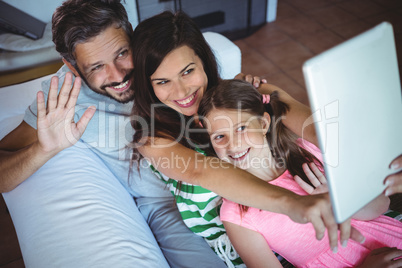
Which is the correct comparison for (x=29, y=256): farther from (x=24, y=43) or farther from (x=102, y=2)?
(x=24, y=43)

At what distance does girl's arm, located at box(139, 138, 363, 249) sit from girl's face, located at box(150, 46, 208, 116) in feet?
0.51

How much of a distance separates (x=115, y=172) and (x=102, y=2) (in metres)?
0.63

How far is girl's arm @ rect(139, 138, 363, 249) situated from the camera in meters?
0.64

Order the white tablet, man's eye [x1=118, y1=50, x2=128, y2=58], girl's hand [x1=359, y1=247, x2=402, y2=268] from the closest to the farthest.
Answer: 1. the white tablet
2. girl's hand [x1=359, y1=247, x2=402, y2=268]
3. man's eye [x1=118, y1=50, x2=128, y2=58]

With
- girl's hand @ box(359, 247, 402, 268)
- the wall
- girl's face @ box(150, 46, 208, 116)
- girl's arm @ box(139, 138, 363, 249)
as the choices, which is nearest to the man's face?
girl's face @ box(150, 46, 208, 116)

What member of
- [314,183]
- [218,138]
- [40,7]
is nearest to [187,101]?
[218,138]

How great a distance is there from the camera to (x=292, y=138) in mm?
1202

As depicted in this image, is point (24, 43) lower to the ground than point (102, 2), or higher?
lower

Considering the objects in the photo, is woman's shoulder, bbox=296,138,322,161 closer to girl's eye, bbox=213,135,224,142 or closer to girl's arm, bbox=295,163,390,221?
girl's arm, bbox=295,163,390,221

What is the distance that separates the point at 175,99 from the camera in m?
1.19

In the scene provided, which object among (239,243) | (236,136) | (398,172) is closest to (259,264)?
(239,243)

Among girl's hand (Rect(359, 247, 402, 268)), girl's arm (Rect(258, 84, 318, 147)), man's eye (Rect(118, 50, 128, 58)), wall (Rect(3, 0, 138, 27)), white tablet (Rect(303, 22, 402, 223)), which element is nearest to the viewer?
white tablet (Rect(303, 22, 402, 223))

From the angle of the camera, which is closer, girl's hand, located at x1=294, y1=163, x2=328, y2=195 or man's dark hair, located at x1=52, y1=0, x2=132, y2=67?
girl's hand, located at x1=294, y1=163, x2=328, y2=195

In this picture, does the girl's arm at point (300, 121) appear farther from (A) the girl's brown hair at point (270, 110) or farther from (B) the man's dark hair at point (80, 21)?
(B) the man's dark hair at point (80, 21)
